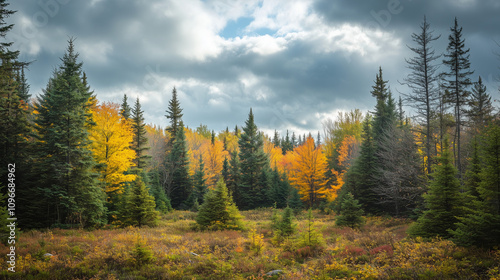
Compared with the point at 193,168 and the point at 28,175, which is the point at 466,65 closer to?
the point at 28,175

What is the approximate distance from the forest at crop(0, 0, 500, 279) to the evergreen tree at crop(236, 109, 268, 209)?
3600mm

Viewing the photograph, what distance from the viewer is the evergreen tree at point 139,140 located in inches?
1228

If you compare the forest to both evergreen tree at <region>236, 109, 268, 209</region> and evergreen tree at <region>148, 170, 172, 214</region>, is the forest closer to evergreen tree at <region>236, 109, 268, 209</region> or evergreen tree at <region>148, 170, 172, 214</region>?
evergreen tree at <region>148, 170, 172, 214</region>

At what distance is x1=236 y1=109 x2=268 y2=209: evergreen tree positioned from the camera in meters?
38.0

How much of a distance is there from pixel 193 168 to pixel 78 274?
3831cm

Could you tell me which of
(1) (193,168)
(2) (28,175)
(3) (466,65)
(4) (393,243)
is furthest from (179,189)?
Result: (3) (466,65)

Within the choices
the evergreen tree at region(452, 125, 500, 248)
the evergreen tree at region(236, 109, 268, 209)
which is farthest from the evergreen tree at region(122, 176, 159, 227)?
the evergreen tree at region(236, 109, 268, 209)

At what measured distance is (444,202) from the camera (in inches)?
457

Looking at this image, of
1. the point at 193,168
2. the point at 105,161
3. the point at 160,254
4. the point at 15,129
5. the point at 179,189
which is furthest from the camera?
the point at 193,168

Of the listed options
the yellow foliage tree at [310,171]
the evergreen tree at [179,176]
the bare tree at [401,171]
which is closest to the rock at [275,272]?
the bare tree at [401,171]

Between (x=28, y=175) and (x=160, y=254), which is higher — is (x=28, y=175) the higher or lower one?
the higher one

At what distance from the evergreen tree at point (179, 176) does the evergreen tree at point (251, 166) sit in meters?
8.71

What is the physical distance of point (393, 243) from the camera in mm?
11758

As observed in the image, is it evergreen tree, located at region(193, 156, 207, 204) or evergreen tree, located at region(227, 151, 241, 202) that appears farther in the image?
evergreen tree, located at region(227, 151, 241, 202)
